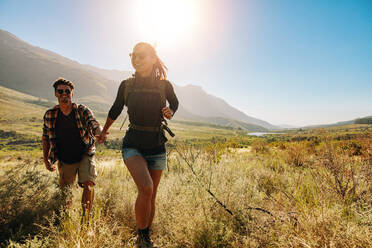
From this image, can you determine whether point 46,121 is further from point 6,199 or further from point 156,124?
point 156,124

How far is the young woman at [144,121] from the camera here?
2.08 m

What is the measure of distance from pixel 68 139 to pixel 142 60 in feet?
6.08

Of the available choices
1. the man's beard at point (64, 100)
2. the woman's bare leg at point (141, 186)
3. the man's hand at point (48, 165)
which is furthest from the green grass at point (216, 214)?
the man's beard at point (64, 100)

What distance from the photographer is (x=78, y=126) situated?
9.82 ft

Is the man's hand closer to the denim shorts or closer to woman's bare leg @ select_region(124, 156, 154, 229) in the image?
the denim shorts

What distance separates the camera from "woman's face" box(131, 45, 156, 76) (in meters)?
2.37

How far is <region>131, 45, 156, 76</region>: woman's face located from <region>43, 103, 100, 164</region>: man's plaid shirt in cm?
122

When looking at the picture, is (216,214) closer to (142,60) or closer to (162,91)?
Result: (162,91)

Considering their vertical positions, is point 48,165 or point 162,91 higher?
point 162,91

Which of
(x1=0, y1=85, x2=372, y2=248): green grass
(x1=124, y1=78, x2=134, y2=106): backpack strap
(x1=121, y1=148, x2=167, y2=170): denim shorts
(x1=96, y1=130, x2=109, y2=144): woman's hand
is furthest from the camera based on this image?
(x1=96, y1=130, x2=109, y2=144): woman's hand

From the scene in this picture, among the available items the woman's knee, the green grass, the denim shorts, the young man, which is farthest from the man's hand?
the woman's knee

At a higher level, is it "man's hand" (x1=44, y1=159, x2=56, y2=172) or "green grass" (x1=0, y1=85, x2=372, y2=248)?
"man's hand" (x1=44, y1=159, x2=56, y2=172)

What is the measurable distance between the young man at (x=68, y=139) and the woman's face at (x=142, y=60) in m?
1.23

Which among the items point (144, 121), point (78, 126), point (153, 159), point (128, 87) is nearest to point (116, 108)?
point (128, 87)
